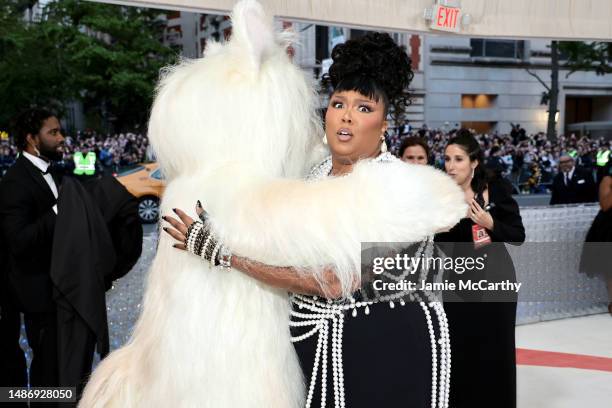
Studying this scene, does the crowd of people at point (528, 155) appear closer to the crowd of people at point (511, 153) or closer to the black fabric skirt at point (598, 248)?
the crowd of people at point (511, 153)

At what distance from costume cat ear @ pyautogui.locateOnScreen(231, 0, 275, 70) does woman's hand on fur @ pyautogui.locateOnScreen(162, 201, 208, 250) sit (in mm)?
392

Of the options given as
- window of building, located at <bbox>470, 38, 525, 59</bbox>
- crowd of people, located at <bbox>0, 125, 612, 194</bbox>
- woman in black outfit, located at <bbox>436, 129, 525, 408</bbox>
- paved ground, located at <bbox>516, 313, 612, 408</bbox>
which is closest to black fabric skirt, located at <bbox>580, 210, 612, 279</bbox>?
paved ground, located at <bbox>516, 313, 612, 408</bbox>

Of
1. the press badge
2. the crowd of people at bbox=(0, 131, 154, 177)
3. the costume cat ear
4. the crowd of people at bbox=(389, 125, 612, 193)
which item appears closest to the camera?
the costume cat ear

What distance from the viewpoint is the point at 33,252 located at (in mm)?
3049

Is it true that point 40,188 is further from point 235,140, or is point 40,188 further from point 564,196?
point 564,196

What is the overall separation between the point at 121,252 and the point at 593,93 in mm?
31693

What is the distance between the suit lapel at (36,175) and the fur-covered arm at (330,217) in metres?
2.01

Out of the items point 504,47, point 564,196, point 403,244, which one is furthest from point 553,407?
point 504,47

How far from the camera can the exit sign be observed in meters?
3.61

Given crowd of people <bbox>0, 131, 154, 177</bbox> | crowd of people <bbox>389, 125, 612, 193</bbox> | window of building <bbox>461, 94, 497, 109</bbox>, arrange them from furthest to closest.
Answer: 1. window of building <bbox>461, 94, 497, 109</bbox>
2. crowd of people <bbox>0, 131, 154, 177</bbox>
3. crowd of people <bbox>389, 125, 612, 193</bbox>

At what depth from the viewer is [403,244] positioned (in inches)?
62.3

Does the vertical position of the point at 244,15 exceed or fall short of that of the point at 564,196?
it exceeds it

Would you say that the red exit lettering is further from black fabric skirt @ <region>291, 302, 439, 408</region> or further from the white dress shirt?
black fabric skirt @ <region>291, 302, 439, 408</region>

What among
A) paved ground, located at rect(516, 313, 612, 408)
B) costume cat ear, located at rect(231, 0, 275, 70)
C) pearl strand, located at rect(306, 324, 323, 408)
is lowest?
paved ground, located at rect(516, 313, 612, 408)
